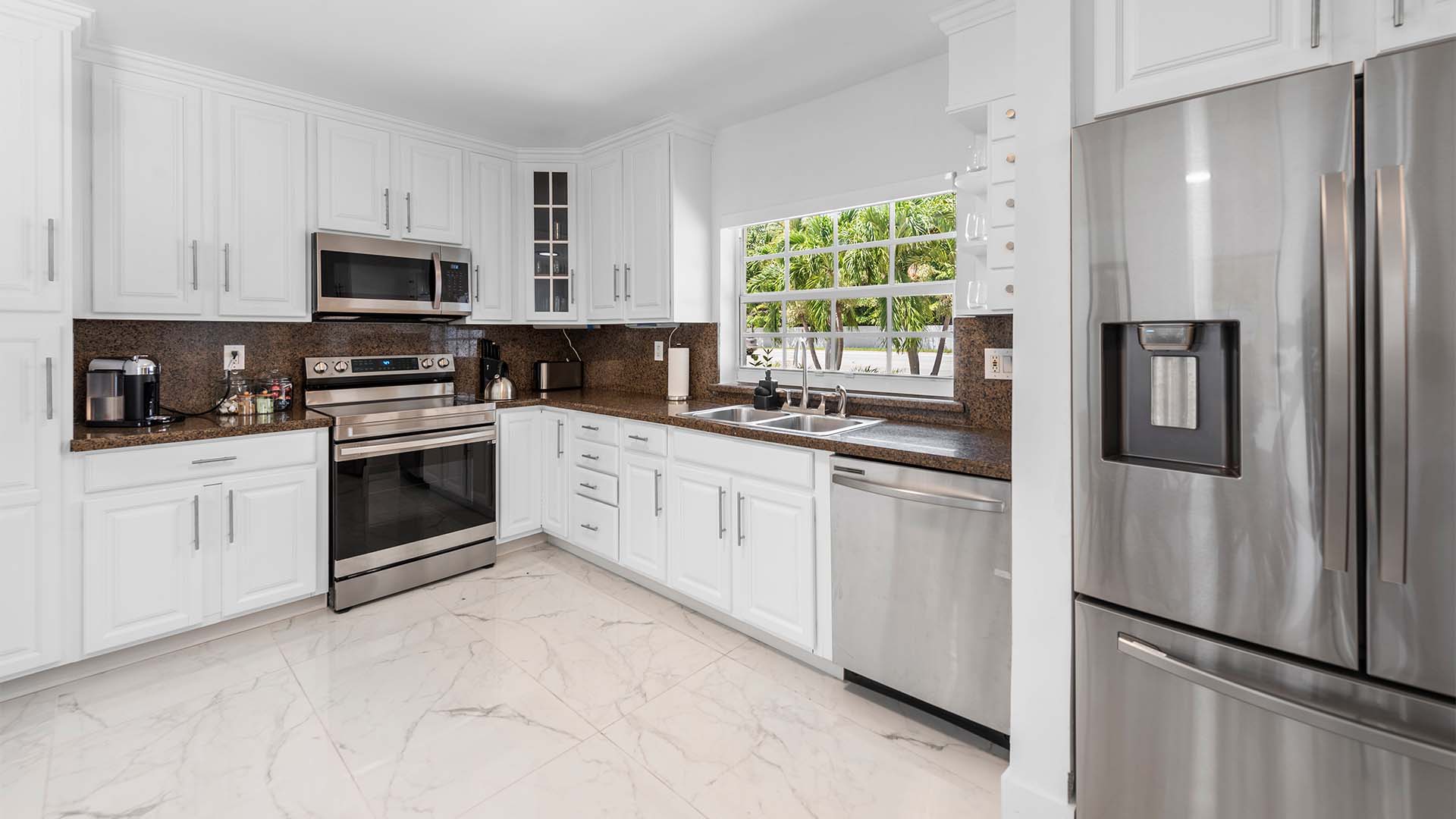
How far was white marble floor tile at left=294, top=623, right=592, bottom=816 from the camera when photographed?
1835 millimetres

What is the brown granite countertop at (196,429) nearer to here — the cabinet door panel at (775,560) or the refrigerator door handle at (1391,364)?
the cabinet door panel at (775,560)

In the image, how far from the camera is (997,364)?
8.41 ft

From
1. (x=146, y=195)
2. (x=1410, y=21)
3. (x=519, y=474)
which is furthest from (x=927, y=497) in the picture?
(x=146, y=195)

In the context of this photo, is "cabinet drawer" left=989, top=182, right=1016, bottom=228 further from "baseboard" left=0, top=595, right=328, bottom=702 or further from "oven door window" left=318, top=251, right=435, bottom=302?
"baseboard" left=0, top=595, right=328, bottom=702

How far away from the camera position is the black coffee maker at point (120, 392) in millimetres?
2600

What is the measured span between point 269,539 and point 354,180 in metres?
1.77

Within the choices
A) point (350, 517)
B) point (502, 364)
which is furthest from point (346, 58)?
point (350, 517)

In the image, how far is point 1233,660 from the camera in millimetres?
1346

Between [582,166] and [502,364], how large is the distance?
130 centimetres

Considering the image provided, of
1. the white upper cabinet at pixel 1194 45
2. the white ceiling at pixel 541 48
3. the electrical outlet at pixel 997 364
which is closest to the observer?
the white upper cabinet at pixel 1194 45

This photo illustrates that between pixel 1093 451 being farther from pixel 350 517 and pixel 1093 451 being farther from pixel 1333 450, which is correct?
pixel 350 517

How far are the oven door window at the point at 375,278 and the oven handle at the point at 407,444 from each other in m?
0.76

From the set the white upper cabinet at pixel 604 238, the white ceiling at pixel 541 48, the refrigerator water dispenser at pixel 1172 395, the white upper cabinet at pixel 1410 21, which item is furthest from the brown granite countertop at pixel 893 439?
the white ceiling at pixel 541 48

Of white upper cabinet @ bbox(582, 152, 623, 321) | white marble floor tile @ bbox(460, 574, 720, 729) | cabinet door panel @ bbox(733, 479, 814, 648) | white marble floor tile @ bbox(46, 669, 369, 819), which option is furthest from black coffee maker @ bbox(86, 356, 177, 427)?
cabinet door panel @ bbox(733, 479, 814, 648)
